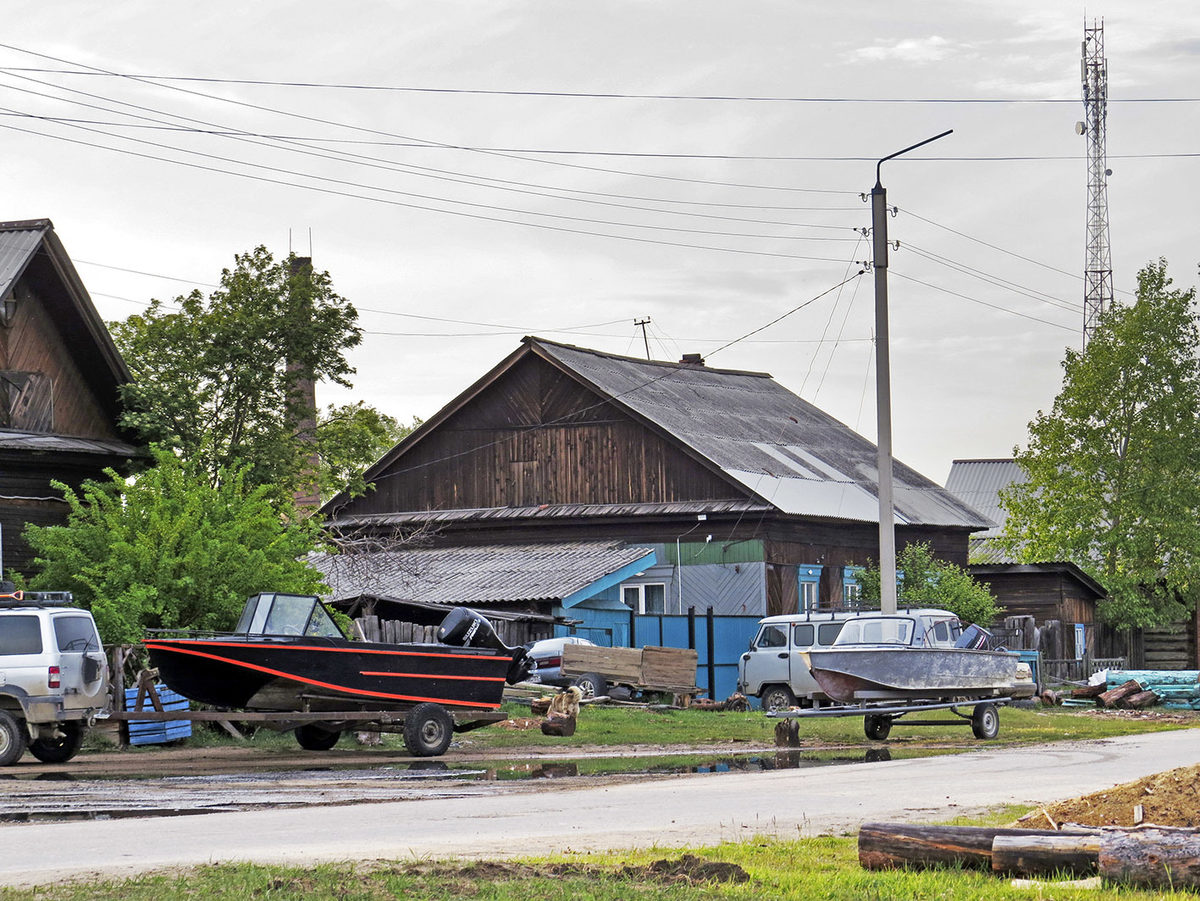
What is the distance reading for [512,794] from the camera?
A: 52.3 ft

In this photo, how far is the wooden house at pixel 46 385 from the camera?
28.3 meters

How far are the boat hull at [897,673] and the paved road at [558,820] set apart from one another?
5523 mm

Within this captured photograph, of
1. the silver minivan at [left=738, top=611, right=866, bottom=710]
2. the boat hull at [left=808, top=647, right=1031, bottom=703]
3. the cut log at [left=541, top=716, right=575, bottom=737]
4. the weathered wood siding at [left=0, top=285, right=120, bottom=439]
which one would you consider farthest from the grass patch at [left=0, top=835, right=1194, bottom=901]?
the weathered wood siding at [left=0, top=285, right=120, bottom=439]

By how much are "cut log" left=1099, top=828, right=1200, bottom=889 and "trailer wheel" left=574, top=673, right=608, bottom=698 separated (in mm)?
23750

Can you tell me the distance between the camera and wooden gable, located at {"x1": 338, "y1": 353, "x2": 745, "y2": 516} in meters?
44.1

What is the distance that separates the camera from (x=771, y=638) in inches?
1260

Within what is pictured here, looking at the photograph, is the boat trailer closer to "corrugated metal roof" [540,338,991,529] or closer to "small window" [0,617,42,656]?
"small window" [0,617,42,656]

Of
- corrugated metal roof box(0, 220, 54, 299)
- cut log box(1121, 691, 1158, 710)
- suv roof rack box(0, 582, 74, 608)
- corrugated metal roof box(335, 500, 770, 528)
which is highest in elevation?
corrugated metal roof box(0, 220, 54, 299)

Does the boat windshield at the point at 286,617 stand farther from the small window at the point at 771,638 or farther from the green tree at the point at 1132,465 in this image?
the green tree at the point at 1132,465

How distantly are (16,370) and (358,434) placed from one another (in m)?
6.80

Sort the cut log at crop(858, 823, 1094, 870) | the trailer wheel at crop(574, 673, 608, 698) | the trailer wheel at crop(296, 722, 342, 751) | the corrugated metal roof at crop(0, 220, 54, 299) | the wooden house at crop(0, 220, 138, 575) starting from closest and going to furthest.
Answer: the cut log at crop(858, 823, 1094, 870)
the trailer wheel at crop(296, 722, 342, 751)
the corrugated metal roof at crop(0, 220, 54, 299)
the wooden house at crop(0, 220, 138, 575)
the trailer wheel at crop(574, 673, 608, 698)

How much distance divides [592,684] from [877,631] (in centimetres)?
752

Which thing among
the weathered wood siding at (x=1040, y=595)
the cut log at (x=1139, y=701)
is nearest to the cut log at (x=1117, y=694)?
the cut log at (x=1139, y=701)

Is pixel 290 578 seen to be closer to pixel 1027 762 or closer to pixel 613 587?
pixel 1027 762
